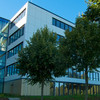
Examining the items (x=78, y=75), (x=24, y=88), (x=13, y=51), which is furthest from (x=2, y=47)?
(x=78, y=75)

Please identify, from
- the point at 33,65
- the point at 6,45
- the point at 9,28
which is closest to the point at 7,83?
the point at 6,45

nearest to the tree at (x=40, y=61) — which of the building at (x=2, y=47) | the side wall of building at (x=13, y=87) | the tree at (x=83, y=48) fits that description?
the tree at (x=83, y=48)

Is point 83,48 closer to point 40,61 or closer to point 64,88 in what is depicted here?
point 40,61

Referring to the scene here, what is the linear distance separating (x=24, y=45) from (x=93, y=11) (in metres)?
14.9

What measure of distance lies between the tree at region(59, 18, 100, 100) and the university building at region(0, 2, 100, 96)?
477 inches

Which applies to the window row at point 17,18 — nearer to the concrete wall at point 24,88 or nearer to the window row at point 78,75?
the concrete wall at point 24,88

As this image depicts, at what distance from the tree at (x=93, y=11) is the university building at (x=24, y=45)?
13780 millimetres

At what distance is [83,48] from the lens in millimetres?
13742

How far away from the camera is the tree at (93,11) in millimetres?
13934

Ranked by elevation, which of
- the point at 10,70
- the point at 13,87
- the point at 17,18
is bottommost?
the point at 13,87

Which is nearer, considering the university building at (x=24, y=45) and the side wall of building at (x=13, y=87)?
the side wall of building at (x=13, y=87)

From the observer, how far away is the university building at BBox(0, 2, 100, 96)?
1053 inches

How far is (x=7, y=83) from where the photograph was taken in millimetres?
30953

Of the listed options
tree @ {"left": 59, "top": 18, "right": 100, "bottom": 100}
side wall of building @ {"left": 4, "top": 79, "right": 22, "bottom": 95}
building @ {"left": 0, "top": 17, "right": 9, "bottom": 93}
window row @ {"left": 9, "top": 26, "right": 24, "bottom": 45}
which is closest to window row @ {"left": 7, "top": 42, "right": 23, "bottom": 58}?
building @ {"left": 0, "top": 17, "right": 9, "bottom": 93}
